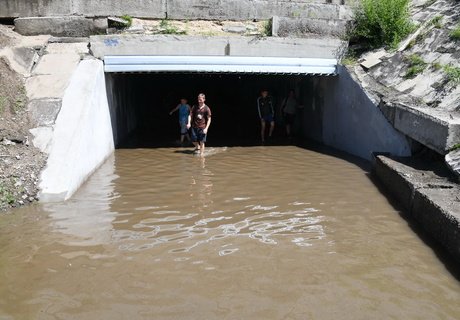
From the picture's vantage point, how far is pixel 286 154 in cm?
1189

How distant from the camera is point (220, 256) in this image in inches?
213

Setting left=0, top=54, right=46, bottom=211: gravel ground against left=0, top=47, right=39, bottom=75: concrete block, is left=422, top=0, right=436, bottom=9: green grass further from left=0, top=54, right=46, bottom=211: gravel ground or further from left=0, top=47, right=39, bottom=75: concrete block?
left=0, top=54, right=46, bottom=211: gravel ground

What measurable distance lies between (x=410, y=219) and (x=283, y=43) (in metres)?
6.92

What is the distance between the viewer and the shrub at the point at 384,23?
12.1 m

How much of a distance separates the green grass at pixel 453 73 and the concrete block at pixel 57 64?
8.42 m

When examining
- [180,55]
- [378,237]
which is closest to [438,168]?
[378,237]

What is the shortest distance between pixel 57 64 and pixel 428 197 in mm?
8635

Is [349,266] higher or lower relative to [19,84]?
lower

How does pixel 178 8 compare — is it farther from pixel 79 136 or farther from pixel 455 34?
pixel 455 34

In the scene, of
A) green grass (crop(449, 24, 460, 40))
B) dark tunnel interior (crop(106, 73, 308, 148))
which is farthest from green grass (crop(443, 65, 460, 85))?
dark tunnel interior (crop(106, 73, 308, 148))

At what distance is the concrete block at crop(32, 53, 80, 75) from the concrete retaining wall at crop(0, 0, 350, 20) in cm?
207

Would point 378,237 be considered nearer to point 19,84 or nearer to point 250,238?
point 250,238

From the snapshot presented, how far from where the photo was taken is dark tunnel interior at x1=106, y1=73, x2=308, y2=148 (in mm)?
14127

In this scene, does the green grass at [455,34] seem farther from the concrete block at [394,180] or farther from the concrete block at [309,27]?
the concrete block at [394,180]
